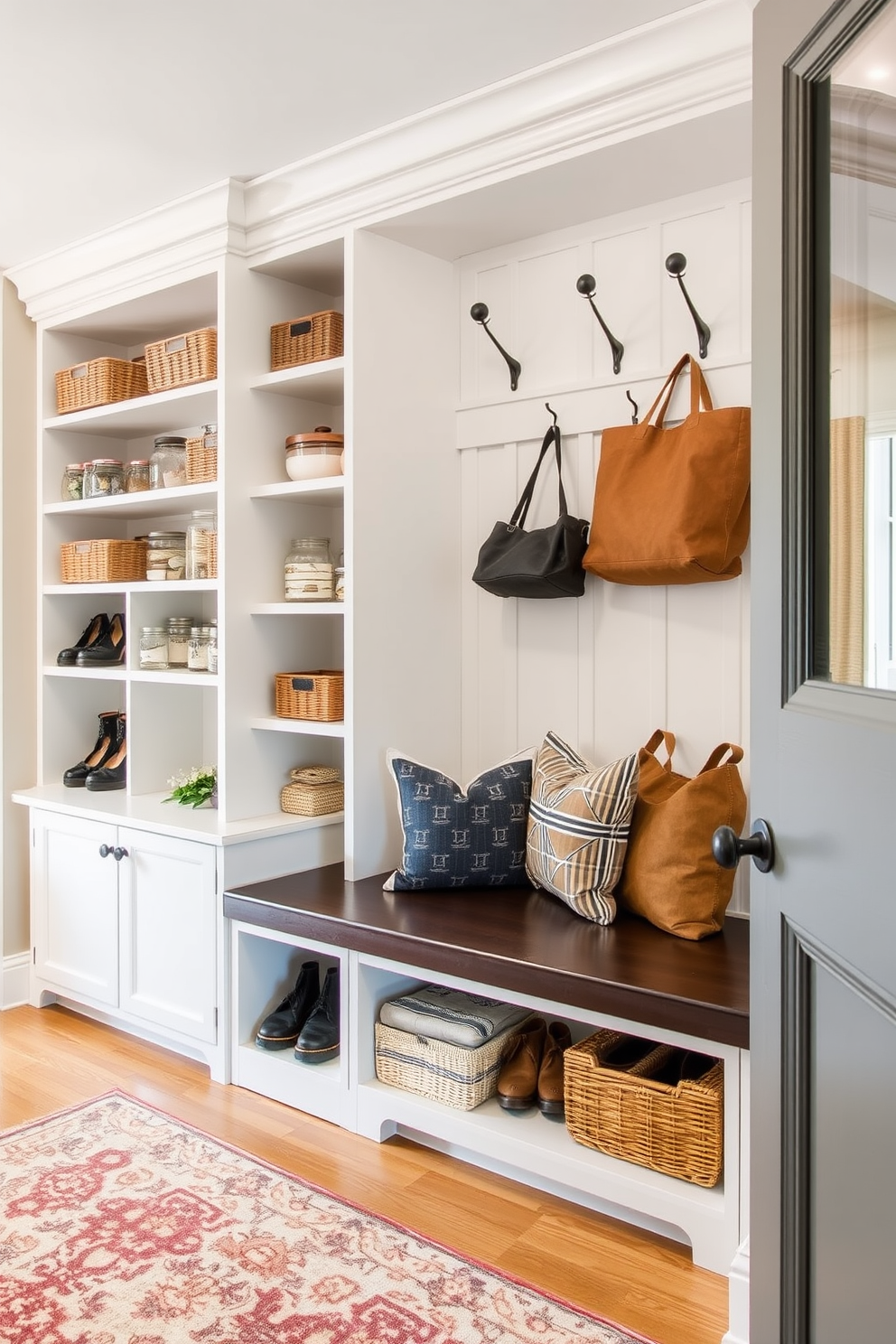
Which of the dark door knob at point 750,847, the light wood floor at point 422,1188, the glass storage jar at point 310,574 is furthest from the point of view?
the glass storage jar at point 310,574

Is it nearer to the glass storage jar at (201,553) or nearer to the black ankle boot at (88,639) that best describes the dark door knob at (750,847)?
the glass storage jar at (201,553)

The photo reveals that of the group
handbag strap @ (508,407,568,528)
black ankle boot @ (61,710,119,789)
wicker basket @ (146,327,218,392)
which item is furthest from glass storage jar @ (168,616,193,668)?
handbag strap @ (508,407,568,528)

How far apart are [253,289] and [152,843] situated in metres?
1.63

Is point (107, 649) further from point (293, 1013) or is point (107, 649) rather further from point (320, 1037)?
point (320, 1037)

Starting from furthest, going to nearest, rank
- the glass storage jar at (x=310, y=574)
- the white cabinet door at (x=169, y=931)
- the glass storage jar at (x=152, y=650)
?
the glass storage jar at (x=152, y=650), the glass storage jar at (x=310, y=574), the white cabinet door at (x=169, y=931)

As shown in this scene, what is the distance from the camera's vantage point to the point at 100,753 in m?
3.67

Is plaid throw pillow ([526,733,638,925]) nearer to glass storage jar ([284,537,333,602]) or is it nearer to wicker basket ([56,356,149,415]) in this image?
glass storage jar ([284,537,333,602])

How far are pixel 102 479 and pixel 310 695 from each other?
118 cm

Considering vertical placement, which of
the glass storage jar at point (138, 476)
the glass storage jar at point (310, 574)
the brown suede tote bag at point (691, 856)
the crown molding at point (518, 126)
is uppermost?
the crown molding at point (518, 126)

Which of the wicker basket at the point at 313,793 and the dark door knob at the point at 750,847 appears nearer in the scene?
the dark door knob at the point at 750,847

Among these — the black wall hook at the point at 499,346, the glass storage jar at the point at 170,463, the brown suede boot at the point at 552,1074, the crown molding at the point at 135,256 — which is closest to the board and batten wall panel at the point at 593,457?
the black wall hook at the point at 499,346

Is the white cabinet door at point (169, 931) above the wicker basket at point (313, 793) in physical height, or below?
below

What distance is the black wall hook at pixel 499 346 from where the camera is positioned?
2.79 metres

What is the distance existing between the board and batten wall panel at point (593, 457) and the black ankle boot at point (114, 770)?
129 cm
